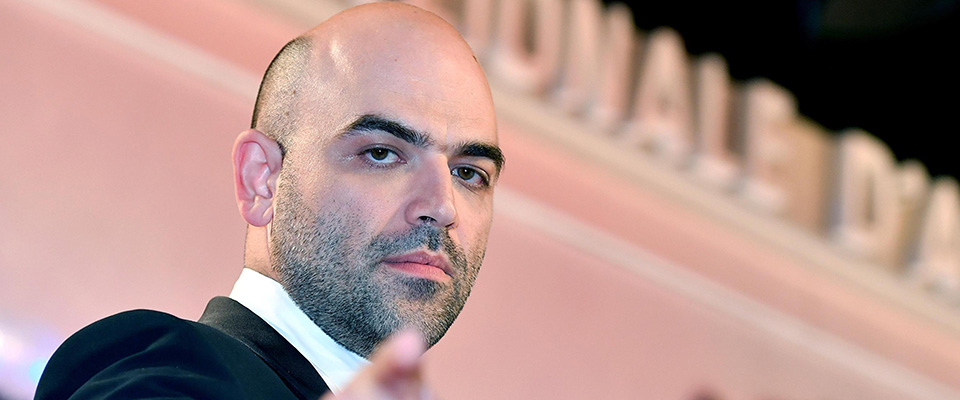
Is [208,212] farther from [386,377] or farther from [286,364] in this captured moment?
[386,377]

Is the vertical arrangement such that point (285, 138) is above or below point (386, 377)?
above

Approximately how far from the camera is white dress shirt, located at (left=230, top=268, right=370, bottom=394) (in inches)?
52.2

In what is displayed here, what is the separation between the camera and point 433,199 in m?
1.33

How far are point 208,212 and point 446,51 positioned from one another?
1.57 metres

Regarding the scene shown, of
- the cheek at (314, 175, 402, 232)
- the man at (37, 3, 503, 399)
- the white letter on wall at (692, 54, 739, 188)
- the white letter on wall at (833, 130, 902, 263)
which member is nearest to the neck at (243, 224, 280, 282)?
the man at (37, 3, 503, 399)

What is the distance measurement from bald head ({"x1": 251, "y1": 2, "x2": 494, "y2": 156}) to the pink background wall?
1.27m

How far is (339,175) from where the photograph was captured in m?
1.39

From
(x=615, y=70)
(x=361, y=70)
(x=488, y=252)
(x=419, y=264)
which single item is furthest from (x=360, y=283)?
(x=615, y=70)

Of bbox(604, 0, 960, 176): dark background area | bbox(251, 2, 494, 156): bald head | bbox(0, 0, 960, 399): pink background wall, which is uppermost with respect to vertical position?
bbox(604, 0, 960, 176): dark background area

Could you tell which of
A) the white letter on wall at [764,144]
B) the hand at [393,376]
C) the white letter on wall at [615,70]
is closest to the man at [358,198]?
the hand at [393,376]

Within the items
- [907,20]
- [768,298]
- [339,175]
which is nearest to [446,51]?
[339,175]

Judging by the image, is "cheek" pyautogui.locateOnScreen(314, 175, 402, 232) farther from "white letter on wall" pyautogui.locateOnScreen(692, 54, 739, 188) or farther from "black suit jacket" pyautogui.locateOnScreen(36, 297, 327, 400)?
"white letter on wall" pyautogui.locateOnScreen(692, 54, 739, 188)

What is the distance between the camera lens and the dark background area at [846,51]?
4543mm

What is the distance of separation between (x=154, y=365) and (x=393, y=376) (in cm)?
34
